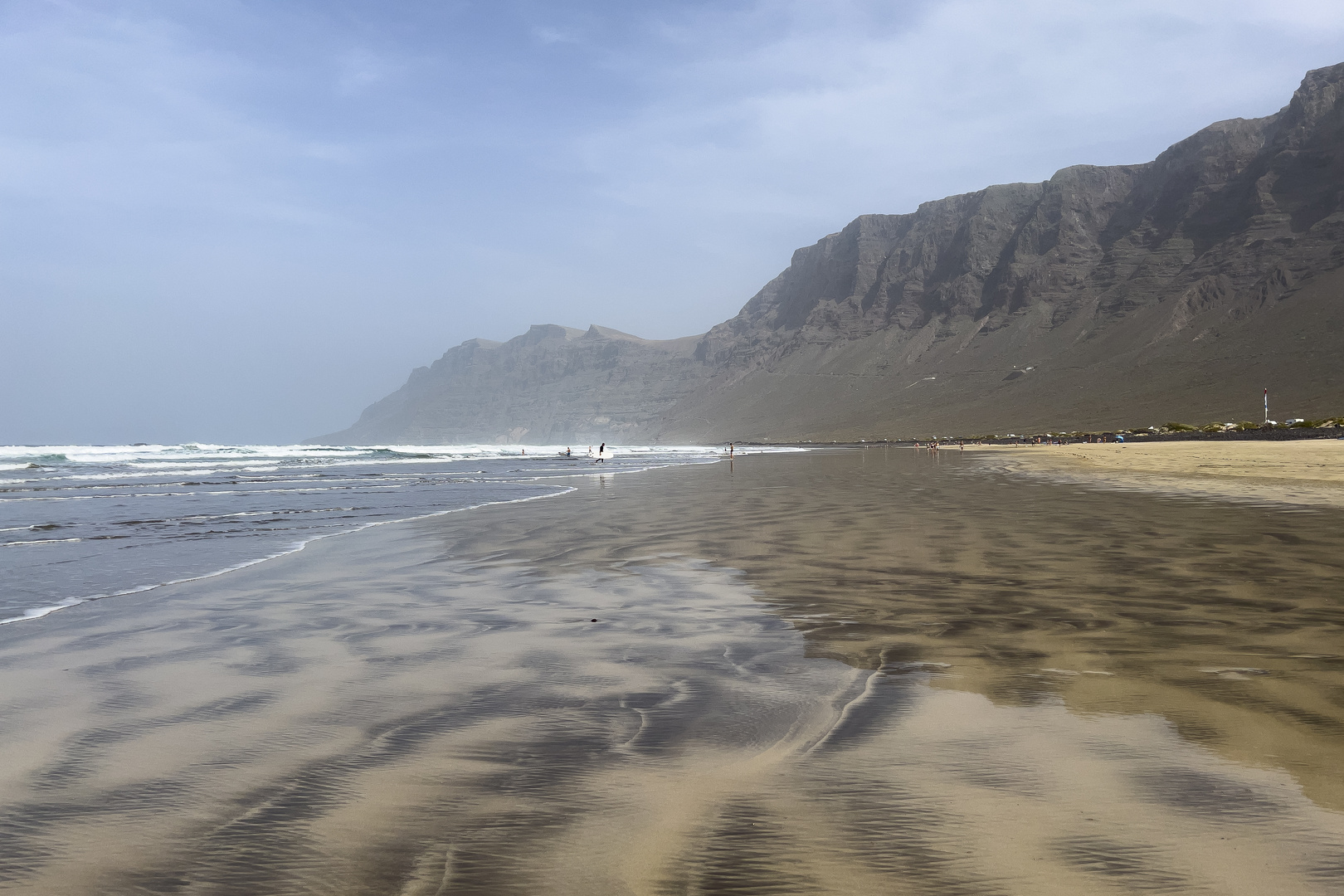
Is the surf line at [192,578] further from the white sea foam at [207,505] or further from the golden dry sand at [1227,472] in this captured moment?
the golden dry sand at [1227,472]

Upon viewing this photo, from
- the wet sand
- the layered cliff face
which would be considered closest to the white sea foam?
the wet sand

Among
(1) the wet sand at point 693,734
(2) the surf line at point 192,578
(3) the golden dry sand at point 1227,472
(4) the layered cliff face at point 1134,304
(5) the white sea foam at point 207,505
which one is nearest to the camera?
(1) the wet sand at point 693,734

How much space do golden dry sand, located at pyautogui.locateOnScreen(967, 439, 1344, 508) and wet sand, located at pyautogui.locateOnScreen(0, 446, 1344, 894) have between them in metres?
10.7

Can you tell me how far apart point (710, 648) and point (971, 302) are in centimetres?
19734

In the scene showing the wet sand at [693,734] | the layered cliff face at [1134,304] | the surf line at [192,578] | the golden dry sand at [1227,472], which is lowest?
the golden dry sand at [1227,472]

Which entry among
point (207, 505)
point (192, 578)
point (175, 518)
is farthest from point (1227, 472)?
point (207, 505)

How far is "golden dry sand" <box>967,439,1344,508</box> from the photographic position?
17797 millimetres

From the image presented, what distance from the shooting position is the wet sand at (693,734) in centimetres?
271

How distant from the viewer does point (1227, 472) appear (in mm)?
25594

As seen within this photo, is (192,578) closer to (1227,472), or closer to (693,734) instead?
(693,734)

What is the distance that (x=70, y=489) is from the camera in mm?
25984

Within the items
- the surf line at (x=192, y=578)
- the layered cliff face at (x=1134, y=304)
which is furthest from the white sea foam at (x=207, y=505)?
the layered cliff face at (x=1134, y=304)

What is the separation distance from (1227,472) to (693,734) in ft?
92.1

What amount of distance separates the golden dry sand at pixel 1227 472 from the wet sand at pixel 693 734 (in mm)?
10710
